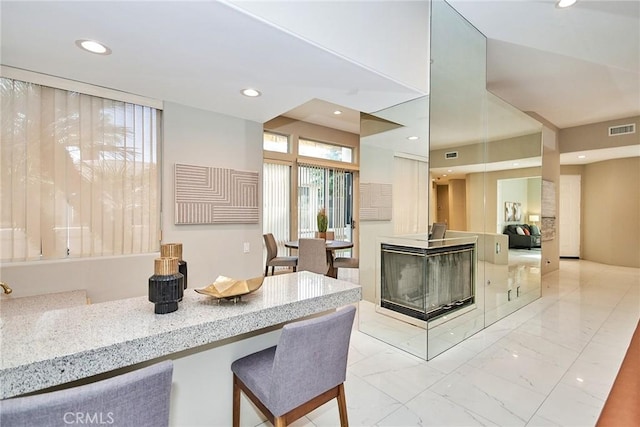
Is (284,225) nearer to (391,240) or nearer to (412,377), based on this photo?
(391,240)

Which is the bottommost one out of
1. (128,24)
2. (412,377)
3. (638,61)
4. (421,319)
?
(412,377)

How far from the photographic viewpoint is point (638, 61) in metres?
3.89

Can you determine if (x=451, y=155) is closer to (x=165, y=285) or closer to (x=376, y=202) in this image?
(x=376, y=202)

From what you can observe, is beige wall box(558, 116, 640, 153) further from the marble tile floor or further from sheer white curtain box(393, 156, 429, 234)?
sheer white curtain box(393, 156, 429, 234)

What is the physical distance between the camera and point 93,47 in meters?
2.05

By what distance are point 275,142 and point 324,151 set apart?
1.25 meters

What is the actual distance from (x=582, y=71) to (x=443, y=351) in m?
4.43

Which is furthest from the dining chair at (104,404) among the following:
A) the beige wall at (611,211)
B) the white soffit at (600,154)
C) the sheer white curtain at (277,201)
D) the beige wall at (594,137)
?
the beige wall at (611,211)

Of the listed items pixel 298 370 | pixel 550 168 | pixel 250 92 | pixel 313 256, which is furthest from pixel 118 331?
pixel 550 168

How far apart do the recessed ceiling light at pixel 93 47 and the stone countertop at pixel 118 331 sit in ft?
5.71

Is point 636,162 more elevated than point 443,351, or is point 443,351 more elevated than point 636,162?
point 636,162

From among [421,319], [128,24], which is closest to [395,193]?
[421,319]

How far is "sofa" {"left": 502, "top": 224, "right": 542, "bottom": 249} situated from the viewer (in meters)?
4.32

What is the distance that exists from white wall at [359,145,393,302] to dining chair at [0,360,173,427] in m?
2.79
